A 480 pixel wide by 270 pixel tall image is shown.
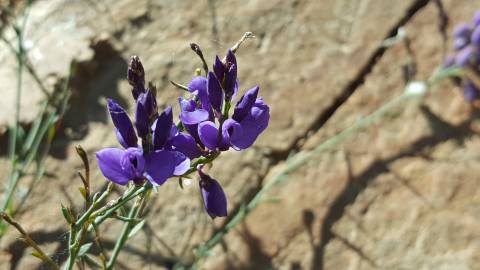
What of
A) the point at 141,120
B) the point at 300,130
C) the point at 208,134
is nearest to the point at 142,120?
the point at 141,120

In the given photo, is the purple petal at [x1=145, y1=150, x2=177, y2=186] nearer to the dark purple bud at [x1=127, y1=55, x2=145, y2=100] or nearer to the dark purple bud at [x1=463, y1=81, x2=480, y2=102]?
the dark purple bud at [x1=127, y1=55, x2=145, y2=100]

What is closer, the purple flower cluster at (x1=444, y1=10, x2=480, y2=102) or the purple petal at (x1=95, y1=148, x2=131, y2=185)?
the purple petal at (x1=95, y1=148, x2=131, y2=185)

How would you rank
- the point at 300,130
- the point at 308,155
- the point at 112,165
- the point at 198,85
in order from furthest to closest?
1. the point at 300,130
2. the point at 308,155
3. the point at 198,85
4. the point at 112,165

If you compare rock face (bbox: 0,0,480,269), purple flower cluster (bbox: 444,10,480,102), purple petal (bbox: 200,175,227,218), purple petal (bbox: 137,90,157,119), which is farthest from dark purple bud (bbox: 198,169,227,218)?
purple flower cluster (bbox: 444,10,480,102)

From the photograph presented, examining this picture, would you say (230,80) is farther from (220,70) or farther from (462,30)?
(462,30)

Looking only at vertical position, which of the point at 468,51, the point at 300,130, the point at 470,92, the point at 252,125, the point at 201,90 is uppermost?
the point at 201,90

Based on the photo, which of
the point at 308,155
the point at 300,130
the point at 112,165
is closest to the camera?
the point at 112,165
